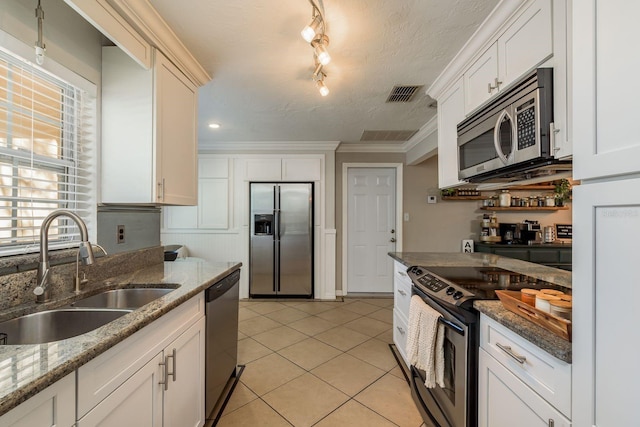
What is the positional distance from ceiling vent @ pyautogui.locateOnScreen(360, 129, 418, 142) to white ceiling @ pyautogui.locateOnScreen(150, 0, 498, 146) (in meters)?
0.47

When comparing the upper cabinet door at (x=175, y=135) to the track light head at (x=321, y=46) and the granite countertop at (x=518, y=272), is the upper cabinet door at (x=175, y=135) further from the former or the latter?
the granite countertop at (x=518, y=272)

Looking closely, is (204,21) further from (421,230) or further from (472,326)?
(421,230)

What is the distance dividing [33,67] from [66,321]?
119 centimetres

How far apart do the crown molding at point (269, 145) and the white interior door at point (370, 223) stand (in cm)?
62

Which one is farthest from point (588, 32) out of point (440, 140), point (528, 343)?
point (440, 140)

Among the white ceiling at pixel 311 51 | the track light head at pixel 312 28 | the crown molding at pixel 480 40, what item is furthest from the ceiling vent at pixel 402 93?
the track light head at pixel 312 28

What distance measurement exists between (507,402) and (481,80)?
5.59ft

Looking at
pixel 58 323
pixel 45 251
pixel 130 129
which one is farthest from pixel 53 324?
pixel 130 129

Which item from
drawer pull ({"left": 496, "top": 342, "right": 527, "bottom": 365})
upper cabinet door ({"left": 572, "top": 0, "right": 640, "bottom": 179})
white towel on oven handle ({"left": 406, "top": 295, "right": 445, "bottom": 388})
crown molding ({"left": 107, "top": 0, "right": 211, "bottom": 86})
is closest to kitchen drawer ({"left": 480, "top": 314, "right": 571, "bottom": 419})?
drawer pull ({"left": 496, "top": 342, "right": 527, "bottom": 365})

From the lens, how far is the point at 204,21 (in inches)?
60.5

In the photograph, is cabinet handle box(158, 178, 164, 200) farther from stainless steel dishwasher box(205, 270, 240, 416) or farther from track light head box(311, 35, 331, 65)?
track light head box(311, 35, 331, 65)

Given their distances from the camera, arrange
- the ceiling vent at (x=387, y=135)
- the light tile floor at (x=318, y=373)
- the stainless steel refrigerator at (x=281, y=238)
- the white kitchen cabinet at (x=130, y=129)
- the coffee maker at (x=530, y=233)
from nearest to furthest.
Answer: the white kitchen cabinet at (x=130, y=129) < the light tile floor at (x=318, y=373) < the ceiling vent at (x=387, y=135) < the coffee maker at (x=530, y=233) < the stainless steel refrigerator at (x=281, y=238)

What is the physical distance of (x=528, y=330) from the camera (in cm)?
92

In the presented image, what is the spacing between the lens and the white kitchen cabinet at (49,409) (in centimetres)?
58
